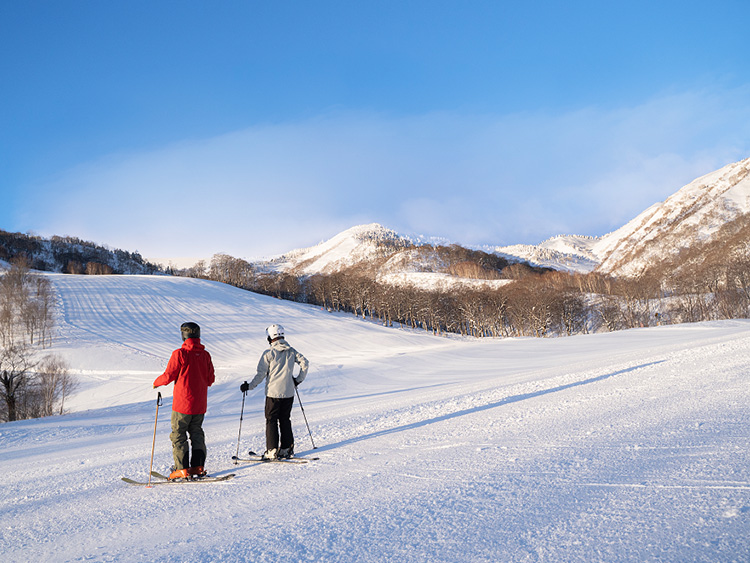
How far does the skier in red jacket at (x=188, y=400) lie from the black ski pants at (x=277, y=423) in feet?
3.29

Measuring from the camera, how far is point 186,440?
6008mm

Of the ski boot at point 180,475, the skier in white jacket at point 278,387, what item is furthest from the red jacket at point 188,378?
the ski boot at point 180,475

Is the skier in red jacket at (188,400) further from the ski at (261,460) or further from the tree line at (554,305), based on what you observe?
the tree line at (554,305)

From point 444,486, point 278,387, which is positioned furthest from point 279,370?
point 444,486

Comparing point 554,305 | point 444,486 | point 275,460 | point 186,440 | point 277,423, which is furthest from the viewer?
point 554,305

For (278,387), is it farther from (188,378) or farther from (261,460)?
(188,378)

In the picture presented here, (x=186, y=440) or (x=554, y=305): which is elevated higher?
(x=186, y=440)

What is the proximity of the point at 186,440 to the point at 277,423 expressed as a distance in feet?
4.51

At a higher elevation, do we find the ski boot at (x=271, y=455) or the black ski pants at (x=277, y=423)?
the black ski pants at (x=277, y=423)

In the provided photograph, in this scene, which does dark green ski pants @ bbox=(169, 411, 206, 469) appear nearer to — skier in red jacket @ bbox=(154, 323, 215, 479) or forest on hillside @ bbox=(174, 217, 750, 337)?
skier in red jacket @ bbox=(154, 323, 215, 479)

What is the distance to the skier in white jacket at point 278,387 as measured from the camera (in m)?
6.56

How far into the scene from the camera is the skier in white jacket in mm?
6559

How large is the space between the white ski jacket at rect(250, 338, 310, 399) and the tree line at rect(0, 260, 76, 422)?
2358cm

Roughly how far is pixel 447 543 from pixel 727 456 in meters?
3.58
